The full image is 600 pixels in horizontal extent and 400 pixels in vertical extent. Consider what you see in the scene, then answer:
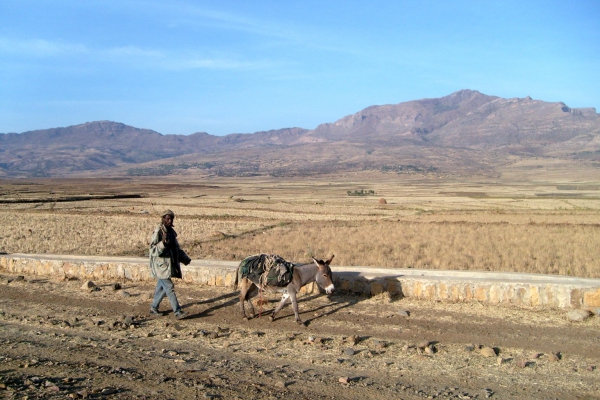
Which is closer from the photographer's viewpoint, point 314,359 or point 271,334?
point 314,359

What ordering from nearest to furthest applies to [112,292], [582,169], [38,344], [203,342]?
A: 1. [38,344]
2. [203,342]
3. [112,292]
4. [582,169]

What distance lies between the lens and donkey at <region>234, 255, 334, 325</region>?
10031 millimetres

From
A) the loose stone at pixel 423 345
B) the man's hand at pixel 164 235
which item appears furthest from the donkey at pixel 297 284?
the loose stone at pixel 423 345

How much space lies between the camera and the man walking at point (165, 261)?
1032cm

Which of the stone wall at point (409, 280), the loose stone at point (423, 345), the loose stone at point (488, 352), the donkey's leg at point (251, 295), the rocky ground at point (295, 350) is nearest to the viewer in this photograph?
the rocky ground at point (295, 350)

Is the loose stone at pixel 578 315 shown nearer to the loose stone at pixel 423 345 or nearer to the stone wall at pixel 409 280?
the stone wall at pixel 409 280

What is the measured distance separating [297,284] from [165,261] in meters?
2.69

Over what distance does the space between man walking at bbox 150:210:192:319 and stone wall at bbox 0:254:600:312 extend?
8.69 feet

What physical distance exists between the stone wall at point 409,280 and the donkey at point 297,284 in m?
2.06

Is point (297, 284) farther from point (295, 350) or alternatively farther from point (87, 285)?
point (87, 285)

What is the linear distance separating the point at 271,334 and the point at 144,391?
325 cm

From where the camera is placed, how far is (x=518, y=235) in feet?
84.7

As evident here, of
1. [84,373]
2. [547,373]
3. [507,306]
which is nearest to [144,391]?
[84,373]

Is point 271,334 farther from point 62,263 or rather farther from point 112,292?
point 62,263
